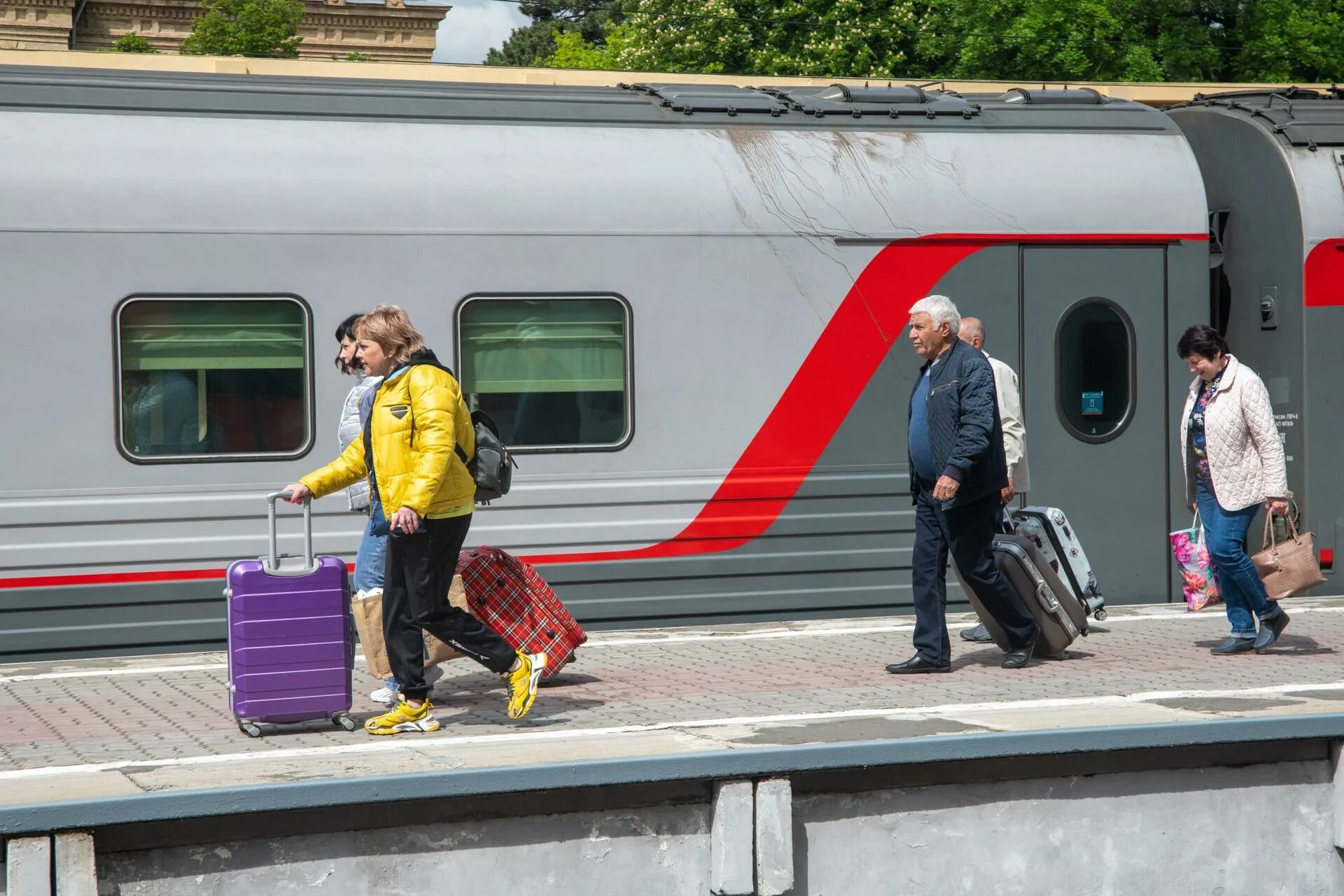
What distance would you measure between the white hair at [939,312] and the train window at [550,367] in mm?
1832

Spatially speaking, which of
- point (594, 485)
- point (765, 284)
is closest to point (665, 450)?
point (594, 485)

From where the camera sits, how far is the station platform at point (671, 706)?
504 cm

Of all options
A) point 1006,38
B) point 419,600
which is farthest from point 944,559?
point 1006,38

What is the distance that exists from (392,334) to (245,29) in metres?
37.2

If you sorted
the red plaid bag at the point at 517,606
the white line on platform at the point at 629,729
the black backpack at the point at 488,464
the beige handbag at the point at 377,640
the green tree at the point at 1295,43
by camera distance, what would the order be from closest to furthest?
the white line on platform at the point at 629,729, the black backpack at the point at 488,464, the red plaid bag at the point at 517,606, the beige handbag at the point at 377,640, the green tree at the point at 1295,43

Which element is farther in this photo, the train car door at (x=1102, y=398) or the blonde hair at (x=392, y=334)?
the train car door at (x=1102, y=398)

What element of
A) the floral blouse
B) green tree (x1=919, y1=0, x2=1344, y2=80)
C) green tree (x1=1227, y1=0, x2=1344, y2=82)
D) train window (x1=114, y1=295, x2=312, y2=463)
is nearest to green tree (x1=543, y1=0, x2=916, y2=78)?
green tree (x1=919, y1=0, x2=1344, y2=80)

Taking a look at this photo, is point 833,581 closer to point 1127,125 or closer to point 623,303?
point 623,303

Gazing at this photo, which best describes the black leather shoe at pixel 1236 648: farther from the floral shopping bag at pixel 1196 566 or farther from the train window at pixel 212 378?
the train window at pixel 212 378

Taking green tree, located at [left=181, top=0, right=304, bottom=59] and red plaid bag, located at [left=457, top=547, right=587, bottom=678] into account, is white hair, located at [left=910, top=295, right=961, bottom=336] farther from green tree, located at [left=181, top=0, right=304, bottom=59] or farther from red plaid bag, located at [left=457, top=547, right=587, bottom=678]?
green tree, located at [left=181, top=0, right=304, bottom=59]

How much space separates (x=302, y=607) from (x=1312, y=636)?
17.7 feet

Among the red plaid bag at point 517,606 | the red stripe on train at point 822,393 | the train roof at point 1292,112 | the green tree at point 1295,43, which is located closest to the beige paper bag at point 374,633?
the red plaid bag at point 517,606

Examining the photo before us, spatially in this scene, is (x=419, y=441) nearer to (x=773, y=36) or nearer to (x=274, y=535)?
(x=274, y=535)

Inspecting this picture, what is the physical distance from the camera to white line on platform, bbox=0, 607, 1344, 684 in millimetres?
7441
